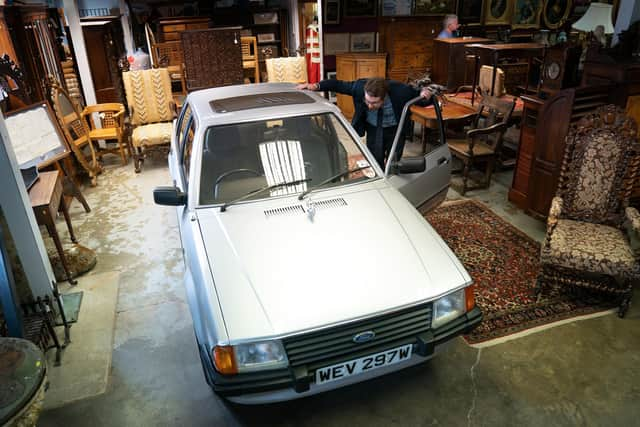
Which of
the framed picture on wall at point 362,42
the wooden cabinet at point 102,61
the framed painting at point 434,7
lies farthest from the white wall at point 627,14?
the wooden cabinet at point 102,61

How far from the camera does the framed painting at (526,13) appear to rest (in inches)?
361

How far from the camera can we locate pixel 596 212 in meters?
3.20

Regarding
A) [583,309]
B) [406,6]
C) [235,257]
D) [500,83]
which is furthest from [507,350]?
[406,6]

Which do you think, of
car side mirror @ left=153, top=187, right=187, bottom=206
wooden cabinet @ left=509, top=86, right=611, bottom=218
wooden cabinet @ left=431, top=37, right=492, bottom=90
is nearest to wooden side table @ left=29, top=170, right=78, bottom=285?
car side mirror @ left=153, top=187, right=187, bottom=206

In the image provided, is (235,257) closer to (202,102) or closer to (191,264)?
(191,264)

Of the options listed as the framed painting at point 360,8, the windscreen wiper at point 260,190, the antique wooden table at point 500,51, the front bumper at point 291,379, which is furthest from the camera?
the framed painting at point 360,8

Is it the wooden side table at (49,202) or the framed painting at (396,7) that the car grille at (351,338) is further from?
the framed painting at (396,7)

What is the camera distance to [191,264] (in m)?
2.33

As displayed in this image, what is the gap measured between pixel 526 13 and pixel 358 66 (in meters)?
4.67

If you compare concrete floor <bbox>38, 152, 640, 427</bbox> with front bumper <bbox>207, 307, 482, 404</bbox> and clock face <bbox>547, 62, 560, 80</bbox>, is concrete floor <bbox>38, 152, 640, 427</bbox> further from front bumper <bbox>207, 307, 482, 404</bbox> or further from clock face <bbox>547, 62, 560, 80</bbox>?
clock face <bbox>547, 62, 560, 80</bbox>

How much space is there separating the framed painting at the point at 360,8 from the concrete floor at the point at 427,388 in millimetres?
6582

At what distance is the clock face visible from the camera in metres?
4.08

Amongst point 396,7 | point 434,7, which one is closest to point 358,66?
point 396,7

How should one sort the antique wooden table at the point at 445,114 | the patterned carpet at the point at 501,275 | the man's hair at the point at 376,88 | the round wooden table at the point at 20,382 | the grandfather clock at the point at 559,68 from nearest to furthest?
1. the round wooden table at the point at 20,382
2. the patterned carpet at the point at 501,275
3. the man's hair at the point at 376,88
4. the grandfather clock at the point at 559,68
5. the antique wooden table at the point at 445,114
